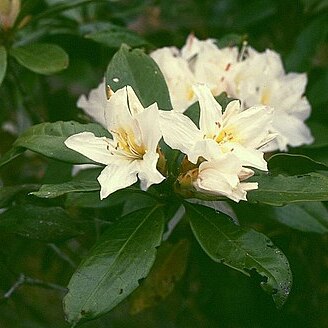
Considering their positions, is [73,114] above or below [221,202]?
below

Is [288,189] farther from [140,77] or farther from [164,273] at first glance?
[164,273]

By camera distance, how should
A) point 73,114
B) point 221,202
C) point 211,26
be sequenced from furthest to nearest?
1. point 211,26
2. point 73,114
3. point 221,202

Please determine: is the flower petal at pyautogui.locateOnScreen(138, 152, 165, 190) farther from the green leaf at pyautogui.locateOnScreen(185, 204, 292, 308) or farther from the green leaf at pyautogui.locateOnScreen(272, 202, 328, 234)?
the green leaf at pyautogui.locateOnScreen(272, 202, 328, 234)

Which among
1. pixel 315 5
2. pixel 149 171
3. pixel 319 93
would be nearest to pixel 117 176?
pixel 149 171

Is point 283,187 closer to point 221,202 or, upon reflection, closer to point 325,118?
point 221,202

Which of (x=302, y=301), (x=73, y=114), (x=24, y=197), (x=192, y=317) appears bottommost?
(x=192, y=317)

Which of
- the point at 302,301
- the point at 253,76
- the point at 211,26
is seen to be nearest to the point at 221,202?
the point at 253,76

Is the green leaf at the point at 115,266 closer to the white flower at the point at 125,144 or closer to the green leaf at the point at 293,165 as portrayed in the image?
the white flower at the point at 125,144

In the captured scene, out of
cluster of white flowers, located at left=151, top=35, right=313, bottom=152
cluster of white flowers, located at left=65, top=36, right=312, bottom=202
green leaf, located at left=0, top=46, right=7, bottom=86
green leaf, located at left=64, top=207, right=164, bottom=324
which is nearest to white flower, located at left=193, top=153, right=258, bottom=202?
cluster of white flowers, located at left=65, top=36, right=312, bottom=202
